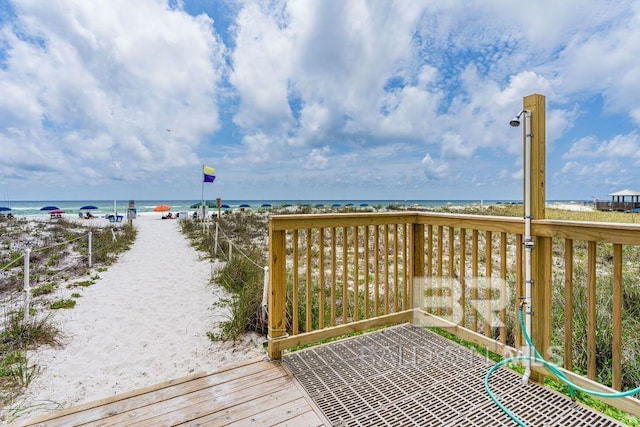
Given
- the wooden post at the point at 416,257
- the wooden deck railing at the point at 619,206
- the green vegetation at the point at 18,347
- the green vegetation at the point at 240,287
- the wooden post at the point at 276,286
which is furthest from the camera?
the wooden deck railing at the point at 619,206

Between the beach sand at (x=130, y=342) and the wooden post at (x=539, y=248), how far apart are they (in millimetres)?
2671

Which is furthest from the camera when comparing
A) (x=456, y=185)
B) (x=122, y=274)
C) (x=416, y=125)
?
(x=456, y=185)

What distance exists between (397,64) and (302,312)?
8.91 meters

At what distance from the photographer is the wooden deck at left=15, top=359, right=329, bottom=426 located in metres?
1.74

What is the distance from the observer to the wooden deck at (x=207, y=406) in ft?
5.72

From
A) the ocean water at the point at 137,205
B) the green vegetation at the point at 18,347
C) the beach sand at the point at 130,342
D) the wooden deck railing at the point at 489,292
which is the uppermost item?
the ocean water at the point at 137,205

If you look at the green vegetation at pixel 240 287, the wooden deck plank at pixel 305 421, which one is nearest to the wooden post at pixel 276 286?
the wooden deck plank at pixel 305 421

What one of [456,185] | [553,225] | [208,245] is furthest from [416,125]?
[553,225]

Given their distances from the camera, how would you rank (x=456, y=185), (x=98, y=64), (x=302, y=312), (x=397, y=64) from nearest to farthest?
(x=302, y=312) → (x=397, y=64) → (x=98, y=64) → (x=456, y=185)

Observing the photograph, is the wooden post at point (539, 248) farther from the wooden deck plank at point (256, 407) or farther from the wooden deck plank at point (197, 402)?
the wooden deck plank at point (197, 402)

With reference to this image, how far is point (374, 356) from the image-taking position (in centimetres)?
259

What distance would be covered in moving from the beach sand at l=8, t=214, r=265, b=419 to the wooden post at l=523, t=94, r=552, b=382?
2671 mm

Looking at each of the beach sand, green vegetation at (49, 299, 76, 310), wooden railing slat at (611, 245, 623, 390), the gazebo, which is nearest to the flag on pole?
the beach sand

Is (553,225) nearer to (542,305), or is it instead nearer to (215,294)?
(542,305)
